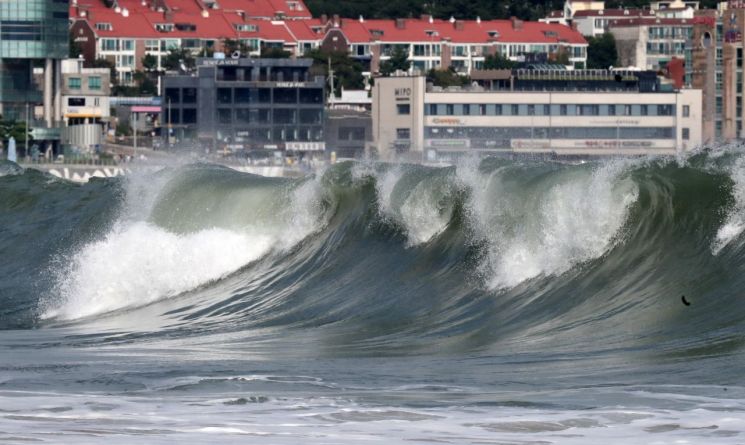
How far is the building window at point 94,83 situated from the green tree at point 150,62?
22320mm

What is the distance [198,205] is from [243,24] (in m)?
136

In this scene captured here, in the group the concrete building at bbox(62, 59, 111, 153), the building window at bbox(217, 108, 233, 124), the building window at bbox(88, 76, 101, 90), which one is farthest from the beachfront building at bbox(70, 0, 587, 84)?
the building window at bbox(217, 108, 233, 124)

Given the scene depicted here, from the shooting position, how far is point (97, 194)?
35781mm

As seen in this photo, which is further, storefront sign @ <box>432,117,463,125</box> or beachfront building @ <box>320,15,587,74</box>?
beachfront building @ <box>320,15,587,74</box>

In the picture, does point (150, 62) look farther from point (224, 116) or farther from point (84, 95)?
point (224, 116)

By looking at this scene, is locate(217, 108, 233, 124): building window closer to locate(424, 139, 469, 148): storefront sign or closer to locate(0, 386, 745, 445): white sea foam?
locate(424, 139, 469, 148): storefront sign

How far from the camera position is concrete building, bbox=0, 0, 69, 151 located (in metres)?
107

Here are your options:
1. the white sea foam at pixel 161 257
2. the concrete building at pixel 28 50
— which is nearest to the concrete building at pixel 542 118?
the concrete building at pixel 28 50

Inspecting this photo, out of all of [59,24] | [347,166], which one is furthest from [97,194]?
[59,24]

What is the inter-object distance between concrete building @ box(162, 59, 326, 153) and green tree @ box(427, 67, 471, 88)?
22.1 m

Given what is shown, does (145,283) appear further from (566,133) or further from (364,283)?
(566,133)

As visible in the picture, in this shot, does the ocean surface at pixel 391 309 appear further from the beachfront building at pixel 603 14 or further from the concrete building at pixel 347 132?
the beachfront building at pixel 603 14

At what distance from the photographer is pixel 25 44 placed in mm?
108250

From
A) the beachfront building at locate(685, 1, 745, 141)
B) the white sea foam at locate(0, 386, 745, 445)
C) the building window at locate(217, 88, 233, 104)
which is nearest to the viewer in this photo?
the white sea foam at locate(0, 386, 745, 445)
